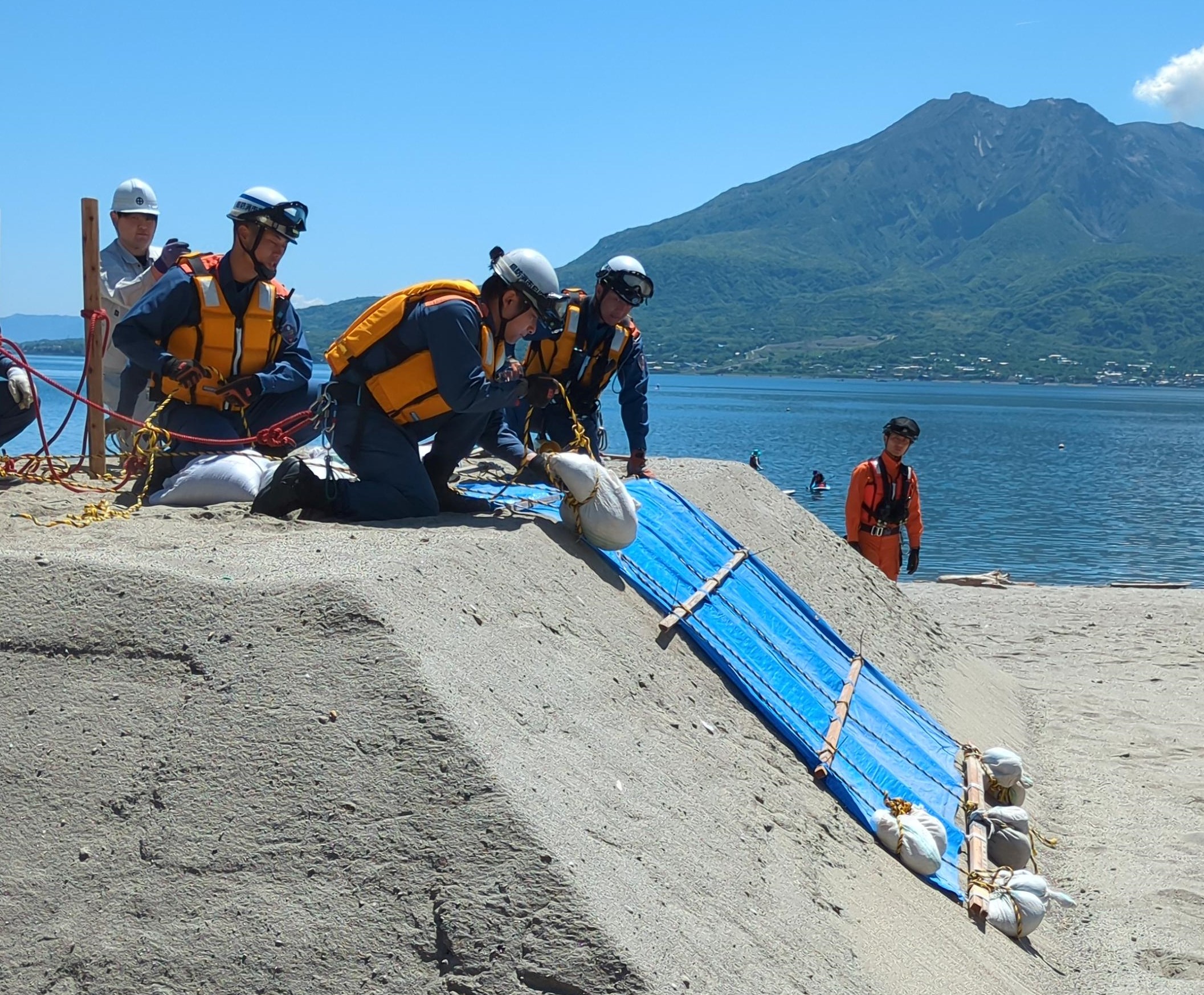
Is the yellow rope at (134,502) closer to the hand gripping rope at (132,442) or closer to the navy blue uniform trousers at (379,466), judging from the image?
the hand gripping rope at (132,442)

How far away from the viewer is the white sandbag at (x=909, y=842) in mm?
5566

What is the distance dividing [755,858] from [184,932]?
1.98 metres

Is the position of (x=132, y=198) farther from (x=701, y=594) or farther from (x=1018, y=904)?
(x=1018, y=904)

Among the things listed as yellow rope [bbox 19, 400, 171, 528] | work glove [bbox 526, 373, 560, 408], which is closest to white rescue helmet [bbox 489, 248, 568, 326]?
work glove [bbox 526, 373, 560, 408]

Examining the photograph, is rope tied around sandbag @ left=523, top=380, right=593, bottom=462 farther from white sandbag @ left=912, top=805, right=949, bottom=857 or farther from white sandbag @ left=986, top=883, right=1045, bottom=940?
white sandbag @ left=986, top=883, right=1045, bottom=940

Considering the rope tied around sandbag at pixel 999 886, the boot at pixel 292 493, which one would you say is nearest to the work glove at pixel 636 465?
the boot at pixel 292 493

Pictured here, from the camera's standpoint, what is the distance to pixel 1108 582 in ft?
74.5

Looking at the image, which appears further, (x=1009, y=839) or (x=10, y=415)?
(x=10, y=415)

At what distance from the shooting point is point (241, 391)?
7.23m

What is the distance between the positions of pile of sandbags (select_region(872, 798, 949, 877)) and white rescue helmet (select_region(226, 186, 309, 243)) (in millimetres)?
4302

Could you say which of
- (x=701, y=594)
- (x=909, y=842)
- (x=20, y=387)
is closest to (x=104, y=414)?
(x=20, y=387)

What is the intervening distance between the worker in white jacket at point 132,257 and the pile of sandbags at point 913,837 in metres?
5.36

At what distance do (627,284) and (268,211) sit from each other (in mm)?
2356

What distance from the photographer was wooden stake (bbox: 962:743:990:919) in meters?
5.46
